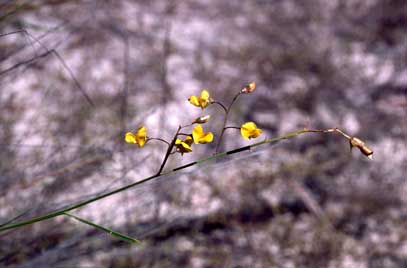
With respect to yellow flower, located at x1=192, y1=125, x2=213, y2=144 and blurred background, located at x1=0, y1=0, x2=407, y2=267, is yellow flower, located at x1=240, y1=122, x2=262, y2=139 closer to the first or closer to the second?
yellow flower, located at x1=192, y1=125, x2=213, y2=144

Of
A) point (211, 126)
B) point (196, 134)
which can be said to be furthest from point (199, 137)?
point (211, 126)

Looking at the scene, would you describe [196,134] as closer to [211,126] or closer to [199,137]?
[199,137]

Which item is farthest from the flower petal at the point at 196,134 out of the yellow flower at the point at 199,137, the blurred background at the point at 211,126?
the blurred background at the point at 211,126

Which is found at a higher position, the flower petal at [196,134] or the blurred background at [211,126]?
the blurred background at [211,126]

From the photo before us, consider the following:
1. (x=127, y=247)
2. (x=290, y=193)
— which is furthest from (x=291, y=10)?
(x=127, y=247)

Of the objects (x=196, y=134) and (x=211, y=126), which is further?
(x=211, y=126)

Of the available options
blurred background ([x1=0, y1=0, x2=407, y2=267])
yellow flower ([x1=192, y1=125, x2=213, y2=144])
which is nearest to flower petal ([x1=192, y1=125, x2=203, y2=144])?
yellow flower ([x1=192, y1=125, x2=213, y2=144])

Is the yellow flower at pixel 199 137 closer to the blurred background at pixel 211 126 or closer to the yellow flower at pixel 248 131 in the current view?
the yellow flower at pixel 248 131

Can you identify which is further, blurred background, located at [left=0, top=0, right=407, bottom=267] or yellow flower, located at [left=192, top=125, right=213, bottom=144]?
blurred background, located at [left=0, top=0, right=407, bottom=267]

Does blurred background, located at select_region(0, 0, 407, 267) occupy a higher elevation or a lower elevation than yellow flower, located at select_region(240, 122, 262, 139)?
higher
